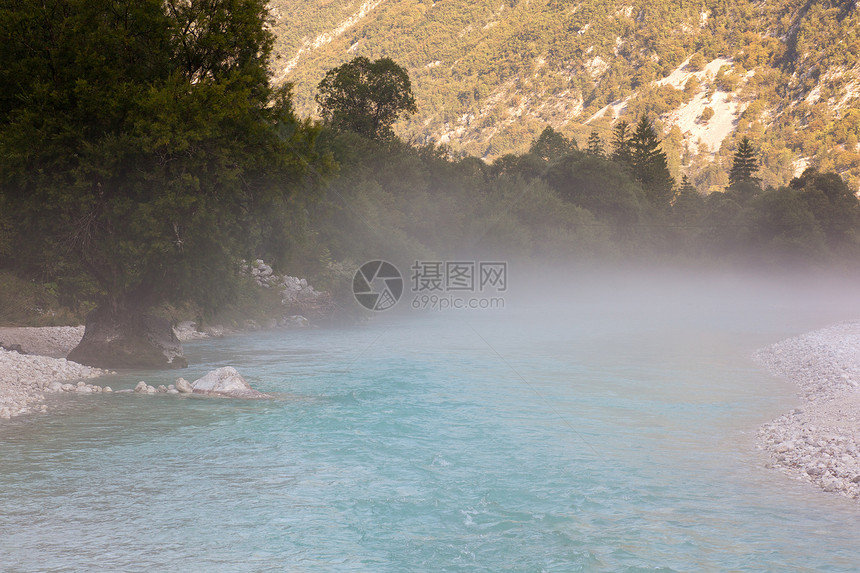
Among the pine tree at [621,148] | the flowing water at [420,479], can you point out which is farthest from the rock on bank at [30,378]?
the pine tree at [621,148]

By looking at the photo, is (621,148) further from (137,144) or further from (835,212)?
(137,144)

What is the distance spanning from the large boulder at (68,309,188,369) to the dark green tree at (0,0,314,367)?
5cm

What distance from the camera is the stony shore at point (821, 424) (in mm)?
14461

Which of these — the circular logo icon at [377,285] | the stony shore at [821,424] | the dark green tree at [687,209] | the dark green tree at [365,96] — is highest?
the dark green tree at [365,96]

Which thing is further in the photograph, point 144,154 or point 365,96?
point 365,96

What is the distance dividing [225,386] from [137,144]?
335 inches

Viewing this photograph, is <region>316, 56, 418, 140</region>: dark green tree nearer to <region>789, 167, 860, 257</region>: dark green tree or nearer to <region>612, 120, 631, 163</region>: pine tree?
<region>789, 167, 860, 257</region>: dark green tree

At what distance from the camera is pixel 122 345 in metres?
26.9

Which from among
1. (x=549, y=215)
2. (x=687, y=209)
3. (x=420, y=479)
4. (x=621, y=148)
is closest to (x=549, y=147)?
(x=621, y=148)

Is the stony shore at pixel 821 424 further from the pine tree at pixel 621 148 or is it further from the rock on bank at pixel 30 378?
the pine tree at pixel 621 148

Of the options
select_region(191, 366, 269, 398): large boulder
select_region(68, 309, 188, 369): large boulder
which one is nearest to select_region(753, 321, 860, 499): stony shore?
select_region(191, 366, 269, 398): large boulder

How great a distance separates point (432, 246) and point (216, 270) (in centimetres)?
4574

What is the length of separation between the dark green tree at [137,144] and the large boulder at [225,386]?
5125 mm

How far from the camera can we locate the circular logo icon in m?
52.7
